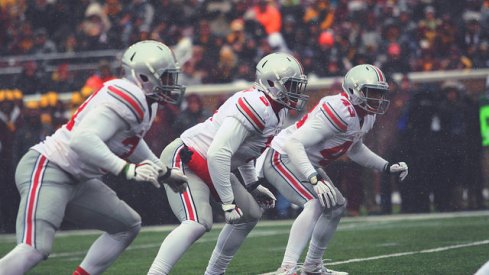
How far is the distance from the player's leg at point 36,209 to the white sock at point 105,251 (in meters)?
0.40

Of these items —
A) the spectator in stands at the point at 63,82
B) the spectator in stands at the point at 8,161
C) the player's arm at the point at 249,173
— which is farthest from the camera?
the spectator in stands at the point at 63,82

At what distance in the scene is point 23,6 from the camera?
20.0m

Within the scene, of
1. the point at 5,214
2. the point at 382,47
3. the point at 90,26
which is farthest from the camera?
the point at 90,26

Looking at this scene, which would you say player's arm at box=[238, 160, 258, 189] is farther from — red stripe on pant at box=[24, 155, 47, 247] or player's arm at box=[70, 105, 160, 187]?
red stripe on pant at box=[24, 155, 47, 247]

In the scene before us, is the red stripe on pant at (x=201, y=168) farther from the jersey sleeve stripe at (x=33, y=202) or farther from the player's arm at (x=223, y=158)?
the jersey sleeve stripe at (x=33, y=202)

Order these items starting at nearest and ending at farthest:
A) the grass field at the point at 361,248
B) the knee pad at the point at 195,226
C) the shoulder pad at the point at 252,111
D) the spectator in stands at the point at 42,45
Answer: the knee pad at the point at 195,226
the shoulder pad at the point at 252,111
the grass field at the point at 361,248
the spectator in stands at the point at 42,45

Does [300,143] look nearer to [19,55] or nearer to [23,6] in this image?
[19,55]

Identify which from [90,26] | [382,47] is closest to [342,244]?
[382,47]

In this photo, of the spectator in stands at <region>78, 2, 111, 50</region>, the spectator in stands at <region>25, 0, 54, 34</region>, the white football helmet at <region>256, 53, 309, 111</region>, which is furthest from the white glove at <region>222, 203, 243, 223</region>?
the spectator in stands at <region>25, 0, 54, 34</region>

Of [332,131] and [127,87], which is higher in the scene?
[127,87]

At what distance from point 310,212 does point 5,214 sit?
21.4ft

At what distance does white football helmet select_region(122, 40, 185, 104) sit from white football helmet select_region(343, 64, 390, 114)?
6.83 feet

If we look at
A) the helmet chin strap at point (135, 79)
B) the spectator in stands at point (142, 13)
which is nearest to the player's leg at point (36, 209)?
the helmet chin strap at point (135, 79)

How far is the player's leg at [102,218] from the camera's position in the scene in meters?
6.52
